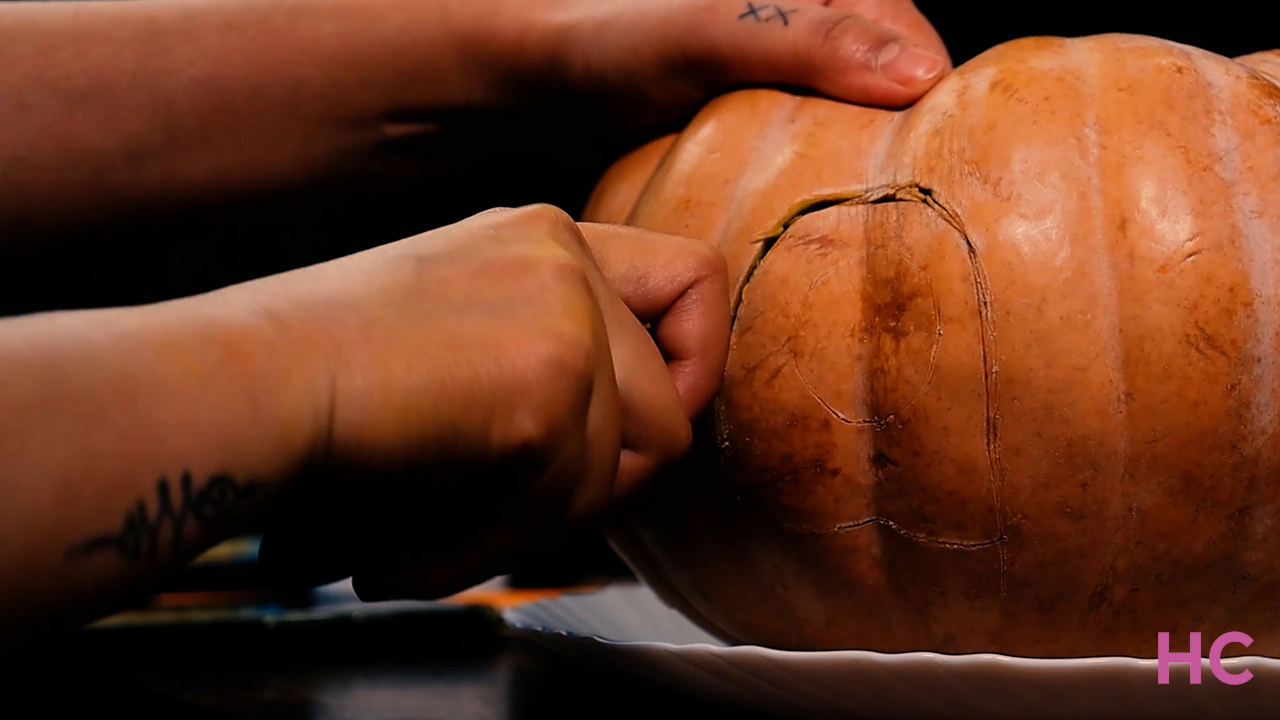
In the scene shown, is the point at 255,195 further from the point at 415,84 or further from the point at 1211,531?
the point at 1211,531

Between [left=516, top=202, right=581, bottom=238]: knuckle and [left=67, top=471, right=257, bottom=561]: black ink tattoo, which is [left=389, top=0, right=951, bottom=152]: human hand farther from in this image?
[left=67, top=471, right=257, bottom=561]: black ink tattoo

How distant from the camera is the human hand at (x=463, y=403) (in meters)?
0.44

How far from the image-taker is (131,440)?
377 mm

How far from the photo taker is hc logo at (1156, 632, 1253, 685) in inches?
21.4

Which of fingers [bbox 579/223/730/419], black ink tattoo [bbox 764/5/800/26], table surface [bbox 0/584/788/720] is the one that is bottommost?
table surface [bbox 0/584/788/720]

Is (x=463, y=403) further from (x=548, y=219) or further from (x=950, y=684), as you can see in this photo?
(x=950, y=684)

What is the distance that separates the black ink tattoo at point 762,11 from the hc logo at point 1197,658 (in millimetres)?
457

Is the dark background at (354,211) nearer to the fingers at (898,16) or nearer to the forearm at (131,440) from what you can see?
the fingers at (898,16)

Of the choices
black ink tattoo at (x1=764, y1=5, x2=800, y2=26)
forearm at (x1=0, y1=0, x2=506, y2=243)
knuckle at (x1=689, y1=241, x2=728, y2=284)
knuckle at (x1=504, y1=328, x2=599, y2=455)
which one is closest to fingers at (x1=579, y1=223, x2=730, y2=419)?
knuckle at (x1=689, y1=241, x2=728, y2=284)

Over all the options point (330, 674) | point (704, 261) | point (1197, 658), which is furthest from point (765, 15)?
point (330, 674)

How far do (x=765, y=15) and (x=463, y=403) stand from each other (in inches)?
18.0

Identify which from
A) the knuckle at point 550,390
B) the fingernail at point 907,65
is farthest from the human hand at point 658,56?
the knuckle at point 550,390

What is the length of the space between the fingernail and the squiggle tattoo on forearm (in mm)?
72

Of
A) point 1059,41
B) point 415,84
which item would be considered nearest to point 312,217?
point 415,84
